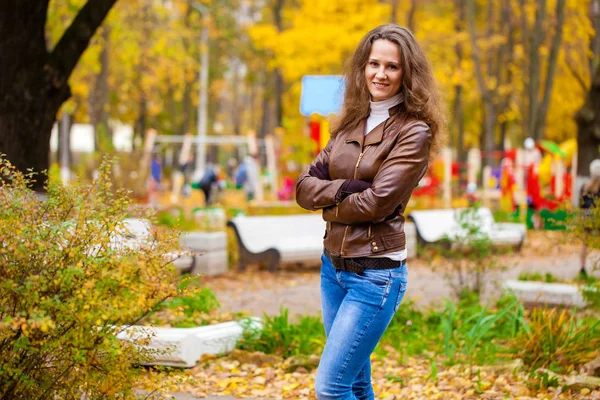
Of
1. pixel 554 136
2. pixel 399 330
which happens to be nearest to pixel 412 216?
pixel 399 330

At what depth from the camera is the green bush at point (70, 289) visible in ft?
10.7

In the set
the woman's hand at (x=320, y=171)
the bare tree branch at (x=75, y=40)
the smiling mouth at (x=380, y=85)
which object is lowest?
the woman's hand at (x=320, y=171)

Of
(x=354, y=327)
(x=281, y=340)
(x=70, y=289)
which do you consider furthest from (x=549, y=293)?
(x=70, y=289)

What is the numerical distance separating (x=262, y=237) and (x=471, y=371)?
668cm

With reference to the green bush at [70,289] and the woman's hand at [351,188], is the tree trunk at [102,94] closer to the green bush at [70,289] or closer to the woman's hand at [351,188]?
the green bush at [70,289]

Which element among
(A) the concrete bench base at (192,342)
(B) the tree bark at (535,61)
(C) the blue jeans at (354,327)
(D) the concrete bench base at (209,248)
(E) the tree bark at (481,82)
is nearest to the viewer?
(C) the blue jeans at (354,327)

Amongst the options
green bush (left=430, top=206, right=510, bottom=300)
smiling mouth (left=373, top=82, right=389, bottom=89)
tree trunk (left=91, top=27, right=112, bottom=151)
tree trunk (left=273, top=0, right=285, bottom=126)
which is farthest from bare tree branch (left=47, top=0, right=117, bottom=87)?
tree trunk (left=273, top=0, right=285, bottom=126)

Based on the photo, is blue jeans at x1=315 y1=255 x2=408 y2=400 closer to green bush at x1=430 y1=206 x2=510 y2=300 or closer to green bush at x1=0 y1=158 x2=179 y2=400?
green bush at x1=0 y1=158 x2=179 y2=400

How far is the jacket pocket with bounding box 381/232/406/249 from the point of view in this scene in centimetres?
342

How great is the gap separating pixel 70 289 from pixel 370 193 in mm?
1215

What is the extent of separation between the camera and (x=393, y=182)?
131 inches

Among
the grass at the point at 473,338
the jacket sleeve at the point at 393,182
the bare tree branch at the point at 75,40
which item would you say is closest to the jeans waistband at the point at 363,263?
the jacket sleeve at the point at 393,182

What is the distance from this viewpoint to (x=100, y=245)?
355 centimetres

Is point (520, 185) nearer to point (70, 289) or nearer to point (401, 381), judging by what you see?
point (401, 381)
